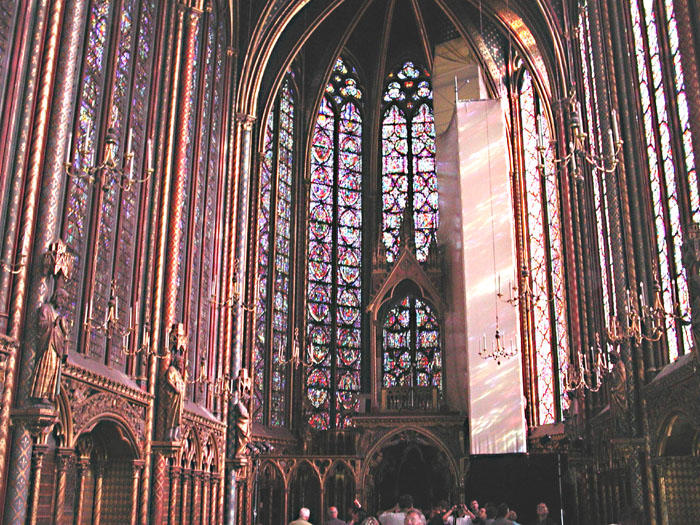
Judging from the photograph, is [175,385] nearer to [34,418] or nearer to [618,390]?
[34,418]

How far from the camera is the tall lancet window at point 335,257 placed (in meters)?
26.3

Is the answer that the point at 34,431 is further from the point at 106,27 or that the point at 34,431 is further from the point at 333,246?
the point at 333,246

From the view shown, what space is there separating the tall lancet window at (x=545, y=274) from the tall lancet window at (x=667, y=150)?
787cm

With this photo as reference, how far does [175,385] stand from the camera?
16062 mm

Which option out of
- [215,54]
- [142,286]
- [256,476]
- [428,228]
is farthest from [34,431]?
[428,228]

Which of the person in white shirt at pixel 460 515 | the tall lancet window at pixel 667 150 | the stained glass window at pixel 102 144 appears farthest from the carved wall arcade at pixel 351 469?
the tall lancet window at pixel 667 150

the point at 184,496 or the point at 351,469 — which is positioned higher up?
the point at 351,469

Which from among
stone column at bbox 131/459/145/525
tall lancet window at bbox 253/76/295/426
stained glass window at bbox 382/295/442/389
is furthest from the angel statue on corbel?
stained glass window at bbox 382/295/442/389

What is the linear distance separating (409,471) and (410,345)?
4.31 meters

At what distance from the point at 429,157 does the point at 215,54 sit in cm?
986

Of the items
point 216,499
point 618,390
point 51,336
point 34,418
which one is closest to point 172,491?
point 216,499

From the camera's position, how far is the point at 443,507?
1330cm

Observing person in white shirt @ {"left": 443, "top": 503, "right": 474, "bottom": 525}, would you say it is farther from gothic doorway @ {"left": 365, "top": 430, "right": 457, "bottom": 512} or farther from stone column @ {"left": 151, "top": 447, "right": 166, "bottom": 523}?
gothic doorway @ {"left": 365, "top": 430, "right": 457, "bottom": 512}

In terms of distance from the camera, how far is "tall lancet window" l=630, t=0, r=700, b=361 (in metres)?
12.7
